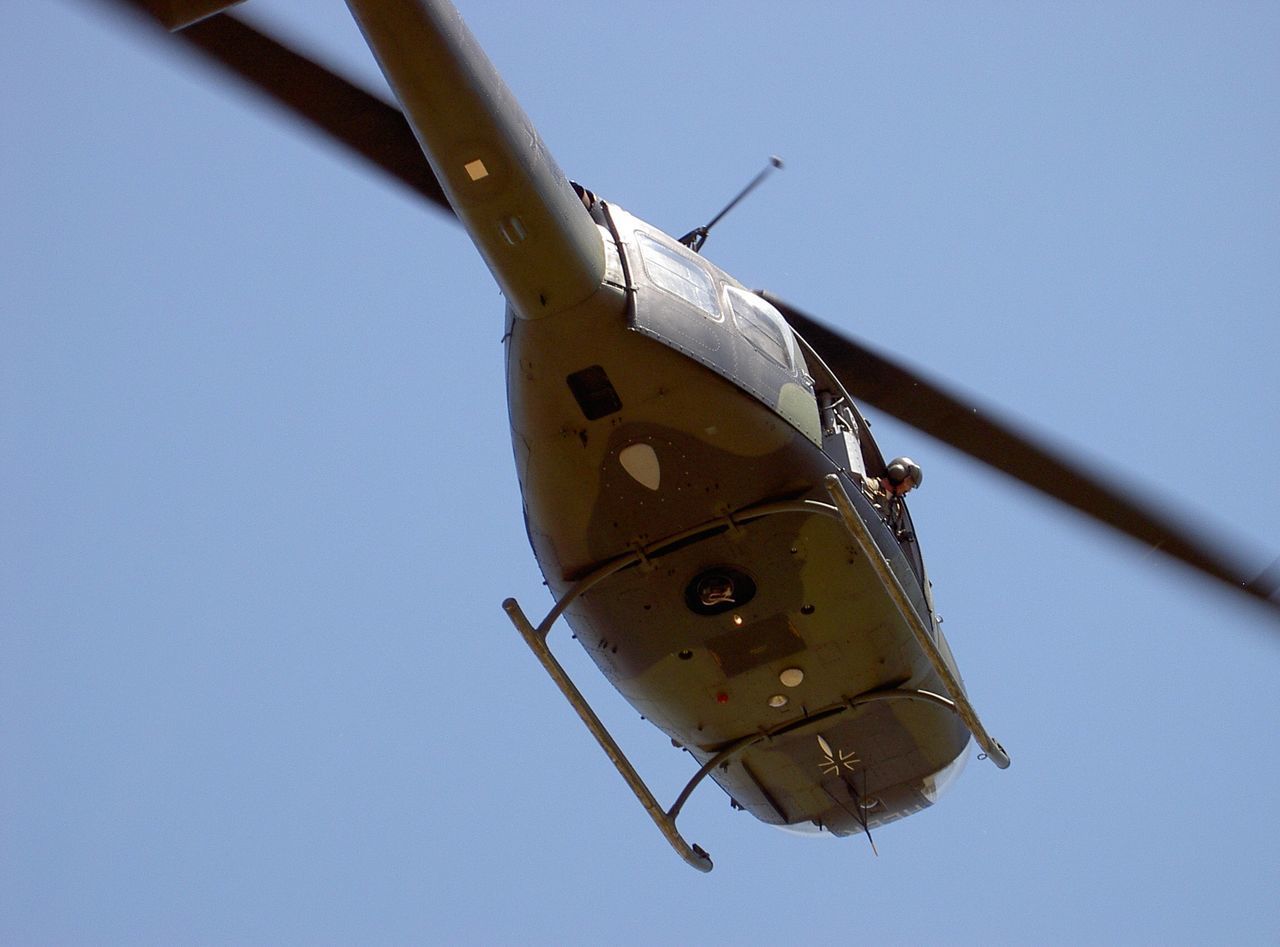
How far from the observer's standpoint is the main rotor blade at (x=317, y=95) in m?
8.93

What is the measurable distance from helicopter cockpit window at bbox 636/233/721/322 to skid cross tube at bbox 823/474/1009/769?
1358mm

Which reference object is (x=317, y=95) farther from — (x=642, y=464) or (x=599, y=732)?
(x=599, y=732)

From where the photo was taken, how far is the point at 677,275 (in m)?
10.0

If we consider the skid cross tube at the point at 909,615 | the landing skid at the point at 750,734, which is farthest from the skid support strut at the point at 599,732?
the skid cross tube at the point at 909,615

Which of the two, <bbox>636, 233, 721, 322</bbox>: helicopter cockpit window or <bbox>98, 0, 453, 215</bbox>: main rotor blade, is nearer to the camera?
<bbox>98, 0, 453, 215</bbox>: main rotor blade

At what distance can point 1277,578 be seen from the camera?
10266 mm

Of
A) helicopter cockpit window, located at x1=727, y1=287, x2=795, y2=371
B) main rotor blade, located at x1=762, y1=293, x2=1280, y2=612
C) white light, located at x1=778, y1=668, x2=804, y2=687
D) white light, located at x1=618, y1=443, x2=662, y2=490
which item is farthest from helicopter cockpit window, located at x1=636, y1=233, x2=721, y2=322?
white light, located at x1=778, y1=668, x2=804, y2=687

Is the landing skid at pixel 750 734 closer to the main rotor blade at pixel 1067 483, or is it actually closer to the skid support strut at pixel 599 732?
the skid support strut at pixel 599 732

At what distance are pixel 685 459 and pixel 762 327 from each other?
1154 millimetres

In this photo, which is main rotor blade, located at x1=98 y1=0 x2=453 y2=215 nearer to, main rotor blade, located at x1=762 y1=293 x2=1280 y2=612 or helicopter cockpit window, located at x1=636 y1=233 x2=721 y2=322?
helicopter cockpit window, located at x1=636 y1=233 x2=721 y2=322

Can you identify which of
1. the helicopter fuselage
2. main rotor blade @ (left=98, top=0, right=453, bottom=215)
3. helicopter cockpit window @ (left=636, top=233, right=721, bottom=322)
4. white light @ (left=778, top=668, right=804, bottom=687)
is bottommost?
white light @ (left=778, top=668, right=804, bottom=687)

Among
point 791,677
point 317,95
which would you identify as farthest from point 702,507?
point 317,95

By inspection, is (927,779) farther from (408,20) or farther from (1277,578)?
(408,20)

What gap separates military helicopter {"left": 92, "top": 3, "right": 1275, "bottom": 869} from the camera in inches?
354
